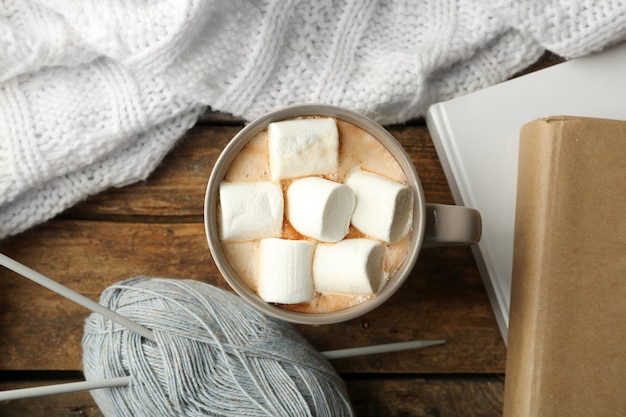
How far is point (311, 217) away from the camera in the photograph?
51cm

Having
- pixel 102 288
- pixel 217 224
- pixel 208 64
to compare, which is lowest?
pixel 102 288

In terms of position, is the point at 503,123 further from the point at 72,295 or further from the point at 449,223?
the point at 72,295

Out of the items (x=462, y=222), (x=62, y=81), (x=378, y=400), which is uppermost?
(x=62, y=81)

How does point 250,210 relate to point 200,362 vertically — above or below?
above

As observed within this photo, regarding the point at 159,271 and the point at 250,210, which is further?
the point at 159,271

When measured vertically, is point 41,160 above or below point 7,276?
above

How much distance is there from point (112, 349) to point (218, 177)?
206mm

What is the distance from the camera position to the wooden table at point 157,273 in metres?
0.67

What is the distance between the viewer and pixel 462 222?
524mm

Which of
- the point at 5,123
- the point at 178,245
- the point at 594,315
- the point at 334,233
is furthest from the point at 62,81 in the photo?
the point at 594,315

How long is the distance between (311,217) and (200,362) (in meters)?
0.18

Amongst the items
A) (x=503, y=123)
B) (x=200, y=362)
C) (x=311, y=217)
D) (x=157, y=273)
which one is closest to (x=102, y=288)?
(x=157, y=273)

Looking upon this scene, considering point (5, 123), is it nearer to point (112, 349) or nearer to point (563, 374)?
point (112, 349)

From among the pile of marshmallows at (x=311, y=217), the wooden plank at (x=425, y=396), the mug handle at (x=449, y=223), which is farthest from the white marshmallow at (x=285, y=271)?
the wooden plank at (x=425, y=396)
